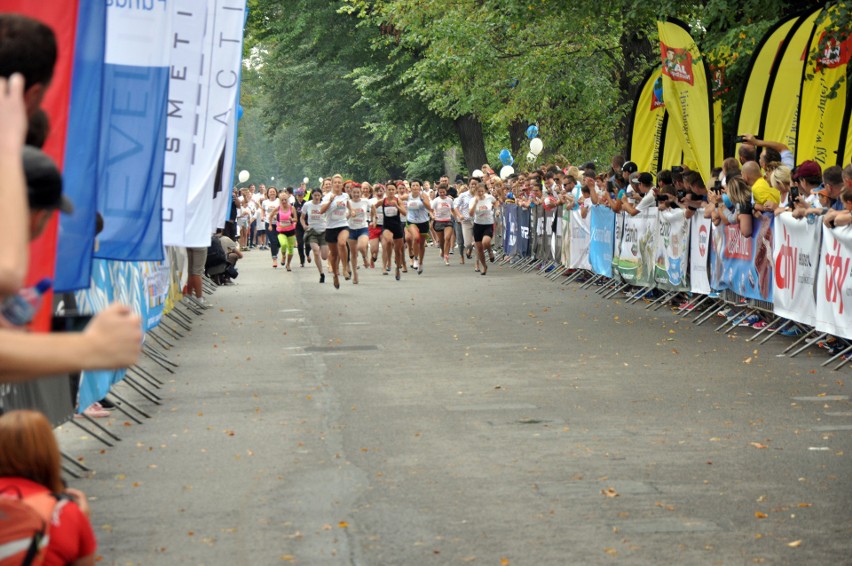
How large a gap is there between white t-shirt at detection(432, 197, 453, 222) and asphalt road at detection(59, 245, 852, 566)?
19.6 m

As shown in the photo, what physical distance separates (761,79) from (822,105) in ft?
5.81

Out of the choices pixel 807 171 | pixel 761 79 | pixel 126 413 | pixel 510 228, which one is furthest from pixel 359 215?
pixel 126 413

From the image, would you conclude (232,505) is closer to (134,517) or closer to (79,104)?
(134,517)

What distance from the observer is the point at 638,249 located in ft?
70.9

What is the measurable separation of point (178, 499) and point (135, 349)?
5.67 meters

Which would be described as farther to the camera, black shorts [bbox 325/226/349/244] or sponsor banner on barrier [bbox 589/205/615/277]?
black shorts [bbox 325/226/349/244]

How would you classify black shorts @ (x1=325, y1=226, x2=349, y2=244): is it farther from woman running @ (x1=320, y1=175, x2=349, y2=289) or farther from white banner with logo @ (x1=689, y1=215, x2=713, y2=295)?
white banner with logo @ (x1=689, y1=215, x2=713, y2=295)

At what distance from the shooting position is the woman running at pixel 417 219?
107 feet

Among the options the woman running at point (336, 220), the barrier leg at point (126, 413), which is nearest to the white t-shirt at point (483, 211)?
the woman running at point (336, 220)

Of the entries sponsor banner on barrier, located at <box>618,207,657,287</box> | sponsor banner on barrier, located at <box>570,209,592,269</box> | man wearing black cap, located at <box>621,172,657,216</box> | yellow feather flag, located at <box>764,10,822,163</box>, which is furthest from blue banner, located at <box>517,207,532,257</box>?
yellow feather flag, located at <box>764,10,822,163</box>

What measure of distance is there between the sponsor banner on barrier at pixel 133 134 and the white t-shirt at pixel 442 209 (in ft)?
85.2

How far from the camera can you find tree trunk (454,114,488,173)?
161ft

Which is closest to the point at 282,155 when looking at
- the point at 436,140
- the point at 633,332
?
the point at 436,140

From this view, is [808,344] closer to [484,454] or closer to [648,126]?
[484,454]
